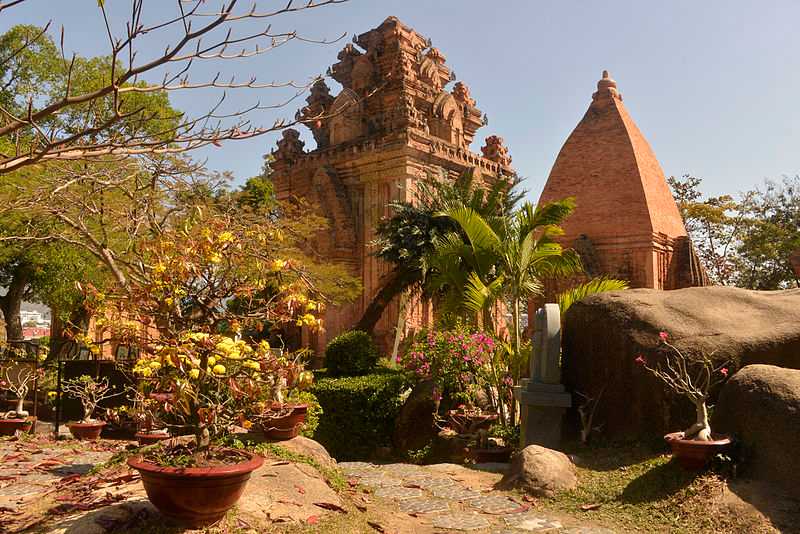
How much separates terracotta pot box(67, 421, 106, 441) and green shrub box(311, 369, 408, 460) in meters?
3.93

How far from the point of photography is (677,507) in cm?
574

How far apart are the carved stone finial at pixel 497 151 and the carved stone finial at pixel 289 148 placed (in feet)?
22.4

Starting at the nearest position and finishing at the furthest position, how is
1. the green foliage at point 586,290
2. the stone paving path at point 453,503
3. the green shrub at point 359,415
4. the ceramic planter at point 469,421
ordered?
1. the stone paving path at point 453,503
2. the green foliage at point 586,290
3. the ceramic planter at point 469,421
4. the green shrub at point 359,415

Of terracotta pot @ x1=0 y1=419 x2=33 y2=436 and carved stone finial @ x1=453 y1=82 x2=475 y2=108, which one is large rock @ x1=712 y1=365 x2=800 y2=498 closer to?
Result: terracotta pot @ x1=0 y1=419 x2=33 y2=436

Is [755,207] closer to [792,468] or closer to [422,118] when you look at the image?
[422,118]

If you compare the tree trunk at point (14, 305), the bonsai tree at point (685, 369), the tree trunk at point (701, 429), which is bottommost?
the tree trunk at point (701, 429)

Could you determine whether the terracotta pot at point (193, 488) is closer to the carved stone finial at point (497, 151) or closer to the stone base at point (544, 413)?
the stone base at point (544, 413)

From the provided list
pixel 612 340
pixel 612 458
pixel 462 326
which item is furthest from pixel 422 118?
pixel 612 458

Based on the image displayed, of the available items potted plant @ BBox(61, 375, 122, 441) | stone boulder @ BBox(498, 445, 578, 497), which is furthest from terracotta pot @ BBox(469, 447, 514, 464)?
potted plant @ BBox(61, 375, 122, 441)

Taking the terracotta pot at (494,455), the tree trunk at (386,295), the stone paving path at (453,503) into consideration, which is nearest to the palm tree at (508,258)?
the terracotta pot at (494,455)

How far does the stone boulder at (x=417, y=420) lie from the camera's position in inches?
459

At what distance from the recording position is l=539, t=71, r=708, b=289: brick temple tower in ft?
51.2

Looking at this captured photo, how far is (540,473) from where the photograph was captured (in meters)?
6.67

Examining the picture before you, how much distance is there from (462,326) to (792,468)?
6.85 meters
